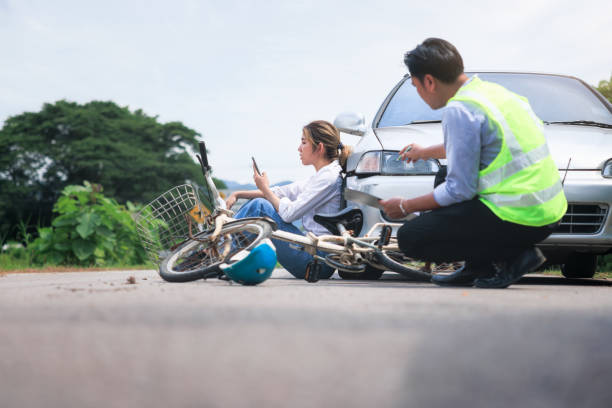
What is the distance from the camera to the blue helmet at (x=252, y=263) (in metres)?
3.30

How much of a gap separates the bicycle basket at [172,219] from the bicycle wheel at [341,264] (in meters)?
0.96

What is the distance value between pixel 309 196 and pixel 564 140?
179cm

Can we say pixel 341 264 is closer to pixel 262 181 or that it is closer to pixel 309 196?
pixel 309 196

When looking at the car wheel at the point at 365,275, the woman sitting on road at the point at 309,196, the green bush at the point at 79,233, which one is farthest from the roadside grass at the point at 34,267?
the car wheel at the point at 365,275

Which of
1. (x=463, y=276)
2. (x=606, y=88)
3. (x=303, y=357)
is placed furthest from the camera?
(x=606, y=88)

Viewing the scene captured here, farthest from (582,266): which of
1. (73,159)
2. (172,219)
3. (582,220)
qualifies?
(73,159)

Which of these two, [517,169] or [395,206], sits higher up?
[517,169]

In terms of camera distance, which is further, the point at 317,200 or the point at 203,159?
the point at 317,200

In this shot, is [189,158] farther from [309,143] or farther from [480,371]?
[480,371]

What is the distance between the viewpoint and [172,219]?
4.13 m

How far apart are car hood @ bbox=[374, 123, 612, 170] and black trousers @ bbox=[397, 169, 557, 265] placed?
31.1 inches

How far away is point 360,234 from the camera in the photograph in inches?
159

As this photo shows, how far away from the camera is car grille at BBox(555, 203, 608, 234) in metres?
3.83

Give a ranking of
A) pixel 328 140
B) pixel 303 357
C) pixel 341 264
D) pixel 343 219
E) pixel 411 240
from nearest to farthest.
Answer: pixel 303 357 → pixel 411 240 → pixel 341 264 → pixel 343 219 → pixel 328 140
